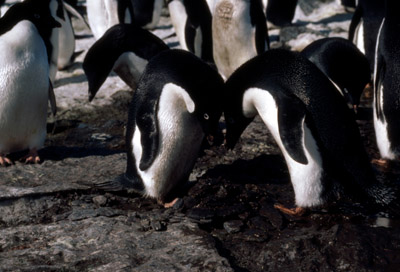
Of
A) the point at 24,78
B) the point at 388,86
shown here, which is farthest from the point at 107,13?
the point at 388,86

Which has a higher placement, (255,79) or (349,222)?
(255,79)

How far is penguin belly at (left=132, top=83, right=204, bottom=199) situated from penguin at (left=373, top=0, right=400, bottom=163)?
157 cm

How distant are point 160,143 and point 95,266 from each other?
3.19 feet

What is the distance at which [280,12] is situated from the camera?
30.5 ft

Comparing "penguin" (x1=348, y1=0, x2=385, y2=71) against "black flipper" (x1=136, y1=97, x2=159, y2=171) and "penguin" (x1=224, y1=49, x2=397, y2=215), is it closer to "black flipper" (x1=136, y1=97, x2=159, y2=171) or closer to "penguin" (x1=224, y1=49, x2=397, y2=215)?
"penguin" (x1=224, y1=49, x2=397, y2=215)

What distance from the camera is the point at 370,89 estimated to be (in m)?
6.55

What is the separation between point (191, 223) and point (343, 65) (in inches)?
85.3

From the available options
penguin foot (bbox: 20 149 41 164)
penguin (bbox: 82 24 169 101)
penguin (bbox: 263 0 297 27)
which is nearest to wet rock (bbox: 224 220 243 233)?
penguin foot (bbox: 20 149 41 164)

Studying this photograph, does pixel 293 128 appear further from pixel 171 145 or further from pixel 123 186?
pixel 123 186

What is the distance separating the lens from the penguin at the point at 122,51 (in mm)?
5441

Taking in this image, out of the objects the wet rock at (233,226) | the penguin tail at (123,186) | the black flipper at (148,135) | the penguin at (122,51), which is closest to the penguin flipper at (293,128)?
the wet rock at (233,226)

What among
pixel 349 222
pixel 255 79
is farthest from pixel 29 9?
pixel 349 222

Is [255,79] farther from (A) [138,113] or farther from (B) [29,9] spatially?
(B) [29,9]

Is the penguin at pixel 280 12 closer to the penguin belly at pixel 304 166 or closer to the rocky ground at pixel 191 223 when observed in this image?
the rocky ground at pixel 191 223
